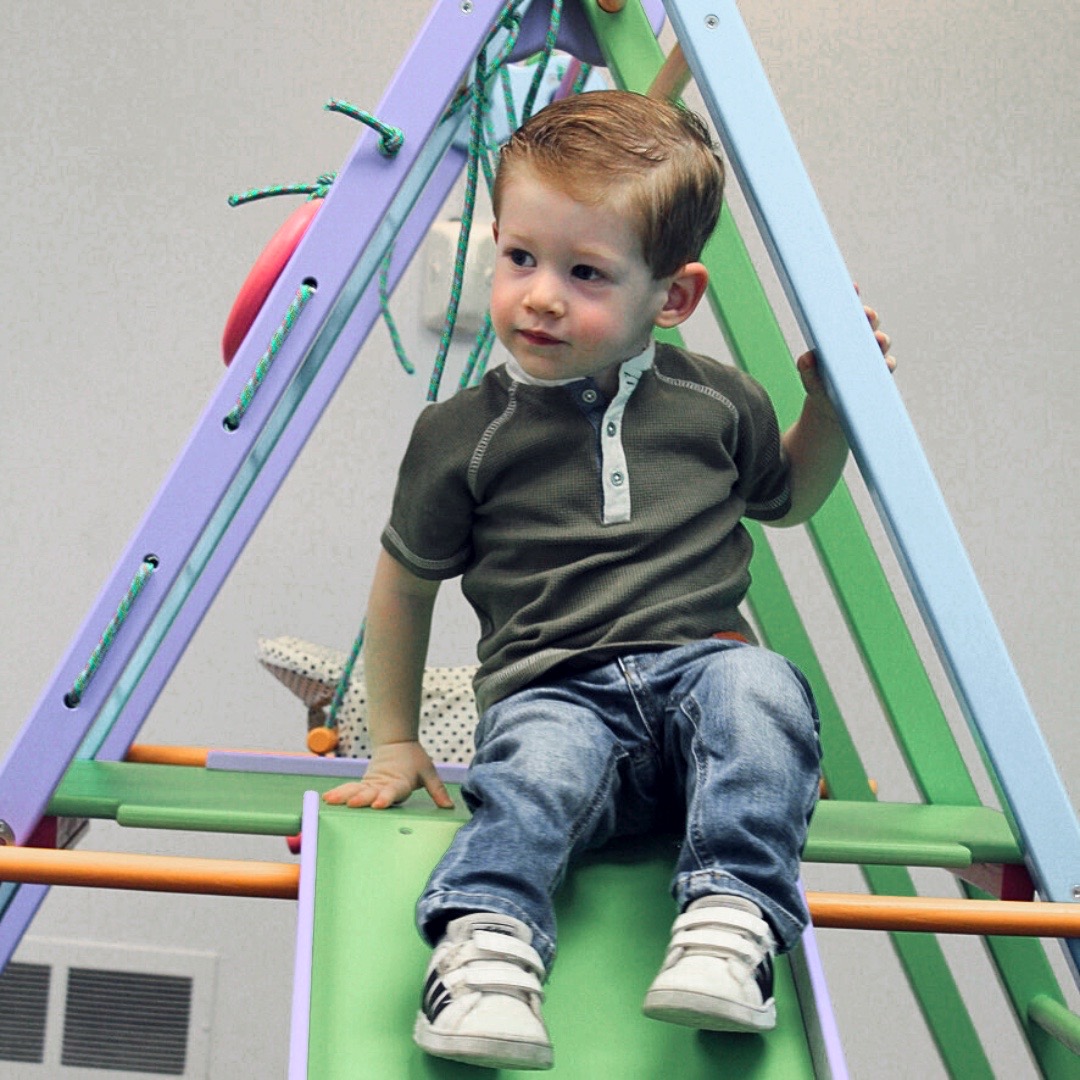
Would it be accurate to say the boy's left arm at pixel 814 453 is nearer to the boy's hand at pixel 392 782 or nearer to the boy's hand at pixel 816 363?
the boy's hand at pixel 816 363

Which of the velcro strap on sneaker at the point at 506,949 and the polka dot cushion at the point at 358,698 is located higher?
the polka dot cushion at the point at 358,698

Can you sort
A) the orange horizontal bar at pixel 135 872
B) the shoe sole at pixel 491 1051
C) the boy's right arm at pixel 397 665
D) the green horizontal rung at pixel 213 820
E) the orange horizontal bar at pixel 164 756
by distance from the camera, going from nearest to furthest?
the shoe sole at pixel 491 1051 < the orange horizontal bar at pixel 135 872 < the green horizontal rung at pixel 213 820 < the boy's right arm at pixel 397 665 < the orange horizontal bar at pixel 164 756

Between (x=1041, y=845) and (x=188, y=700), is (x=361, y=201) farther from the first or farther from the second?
(x=188, y=700)

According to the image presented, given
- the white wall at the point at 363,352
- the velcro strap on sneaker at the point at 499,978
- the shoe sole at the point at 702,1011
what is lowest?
the shoe sole at the point at 702,1011

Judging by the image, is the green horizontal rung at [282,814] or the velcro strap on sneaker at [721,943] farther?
the green horizontal rung at [282,814]

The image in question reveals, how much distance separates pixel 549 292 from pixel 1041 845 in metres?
0.43

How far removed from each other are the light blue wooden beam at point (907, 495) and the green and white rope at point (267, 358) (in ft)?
0.91

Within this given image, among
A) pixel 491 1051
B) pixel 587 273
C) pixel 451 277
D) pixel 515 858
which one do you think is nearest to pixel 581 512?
pixel 587 273

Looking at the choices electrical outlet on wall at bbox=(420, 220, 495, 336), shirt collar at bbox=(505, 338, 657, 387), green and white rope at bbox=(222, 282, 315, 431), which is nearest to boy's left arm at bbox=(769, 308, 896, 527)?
shirt collar at bbox=(505, 338, 657, 387)

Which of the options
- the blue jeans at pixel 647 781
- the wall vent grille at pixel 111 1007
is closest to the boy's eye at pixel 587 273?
the blue jeans at pixel 647 781

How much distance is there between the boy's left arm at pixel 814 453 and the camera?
1.04 meters

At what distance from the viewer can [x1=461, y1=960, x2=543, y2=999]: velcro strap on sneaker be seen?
710mm

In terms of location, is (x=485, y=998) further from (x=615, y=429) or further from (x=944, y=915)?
(x=615, y=429)

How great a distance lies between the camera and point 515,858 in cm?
78
